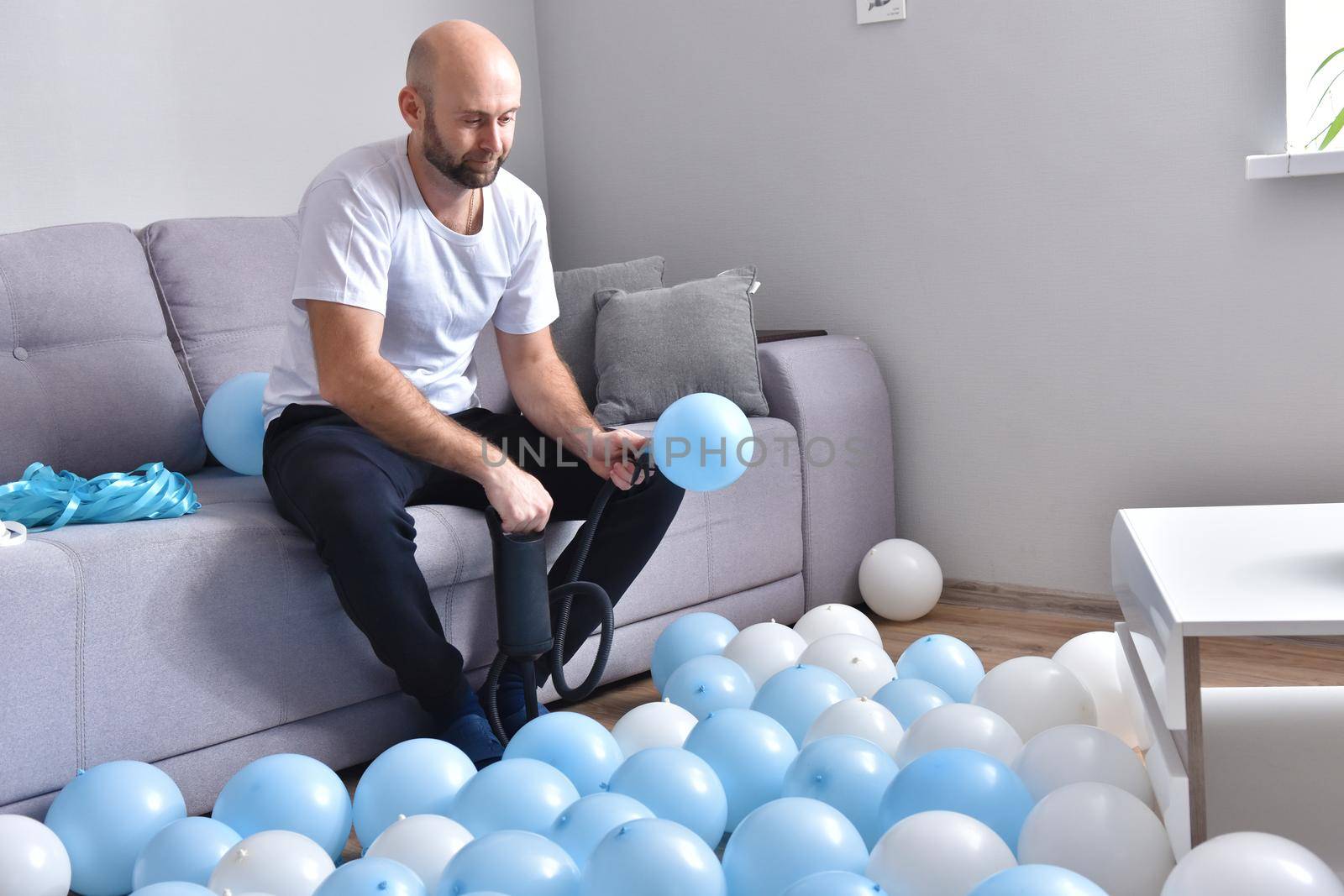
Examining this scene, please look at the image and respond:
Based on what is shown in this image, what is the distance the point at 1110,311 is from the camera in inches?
102

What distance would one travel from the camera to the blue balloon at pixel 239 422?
2217 mm

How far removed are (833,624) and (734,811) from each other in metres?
0.63

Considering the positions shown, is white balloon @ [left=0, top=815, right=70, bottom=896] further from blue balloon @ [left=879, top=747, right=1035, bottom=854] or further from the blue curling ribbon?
blue balloon @ [left=879, top=747, right=1035, bottom=854]

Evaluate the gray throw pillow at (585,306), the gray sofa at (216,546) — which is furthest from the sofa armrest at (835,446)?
the gray throw pillow at (585,306)

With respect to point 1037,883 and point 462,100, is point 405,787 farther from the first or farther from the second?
point 462,100

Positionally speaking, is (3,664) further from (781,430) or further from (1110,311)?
(1110,311)

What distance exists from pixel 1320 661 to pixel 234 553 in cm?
191

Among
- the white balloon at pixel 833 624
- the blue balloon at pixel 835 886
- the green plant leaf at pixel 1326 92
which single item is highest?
the green plant leaf at pixel 1326 92

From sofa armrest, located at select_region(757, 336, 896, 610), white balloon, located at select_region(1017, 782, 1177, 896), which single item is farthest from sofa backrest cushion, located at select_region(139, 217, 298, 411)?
white balloon, located at select_region(1017, 782, 1177, 896)

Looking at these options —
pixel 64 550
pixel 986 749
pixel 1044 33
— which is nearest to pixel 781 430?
pixel 1044 33

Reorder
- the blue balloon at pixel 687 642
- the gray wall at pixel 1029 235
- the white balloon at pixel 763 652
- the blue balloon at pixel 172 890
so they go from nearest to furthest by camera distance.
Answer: the blue balloon at pixel 172 890 < the white balloon at pixel 763 652 < the blue balloon at pixel 687 642 < the gray wall at pixel 1029 235

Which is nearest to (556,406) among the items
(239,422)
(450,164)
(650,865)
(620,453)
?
(620,453)

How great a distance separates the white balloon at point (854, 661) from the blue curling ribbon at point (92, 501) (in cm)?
101

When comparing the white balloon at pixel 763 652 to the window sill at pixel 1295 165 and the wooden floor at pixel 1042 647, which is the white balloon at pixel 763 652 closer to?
the wooden floor at pixel 1042 647
